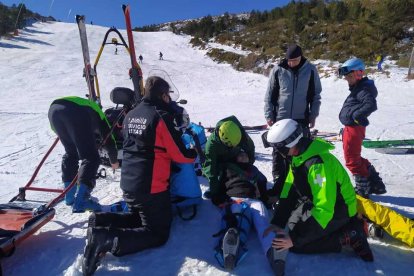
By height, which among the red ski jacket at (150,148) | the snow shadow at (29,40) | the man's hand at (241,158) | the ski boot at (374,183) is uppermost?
the snow shadow at (29,40)

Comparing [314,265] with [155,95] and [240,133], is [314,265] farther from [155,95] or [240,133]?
[155,95]

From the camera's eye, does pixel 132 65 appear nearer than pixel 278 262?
No

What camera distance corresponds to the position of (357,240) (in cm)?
270

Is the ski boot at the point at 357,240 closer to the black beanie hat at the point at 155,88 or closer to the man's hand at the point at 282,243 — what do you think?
the man's hand at the point at 282,243

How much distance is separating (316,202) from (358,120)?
1.55m

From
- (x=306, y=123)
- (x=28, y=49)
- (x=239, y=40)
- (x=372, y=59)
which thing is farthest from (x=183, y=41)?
(x=306, y=123)

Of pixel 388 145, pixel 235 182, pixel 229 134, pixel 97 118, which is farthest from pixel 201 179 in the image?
pixel 388 145

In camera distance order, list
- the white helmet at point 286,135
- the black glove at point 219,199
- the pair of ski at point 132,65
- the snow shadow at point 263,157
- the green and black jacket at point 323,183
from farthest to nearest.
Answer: the snow shadow at point 263,157, the pair of ski at point 132,65, the black glove at point 219,199, the white helmet at point 286,135, the green and black jacket at point 323,183

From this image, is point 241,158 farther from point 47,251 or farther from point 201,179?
point 47,251

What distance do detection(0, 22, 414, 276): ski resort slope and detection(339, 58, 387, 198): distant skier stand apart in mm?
321

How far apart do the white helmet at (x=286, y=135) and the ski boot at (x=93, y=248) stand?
150 centimetres

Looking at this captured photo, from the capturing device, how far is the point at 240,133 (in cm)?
377

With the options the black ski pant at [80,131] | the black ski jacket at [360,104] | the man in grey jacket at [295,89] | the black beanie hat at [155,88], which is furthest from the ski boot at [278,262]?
the black ski pant at [80,131]

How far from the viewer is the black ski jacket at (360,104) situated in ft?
12.0
